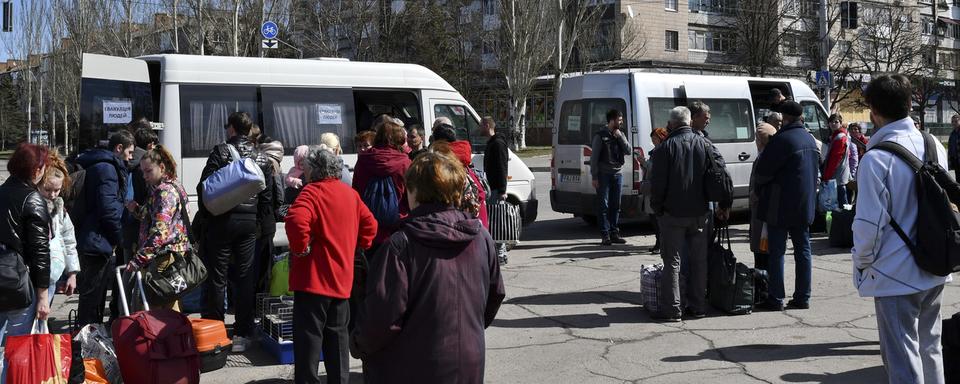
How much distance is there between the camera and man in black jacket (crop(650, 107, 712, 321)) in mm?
7184

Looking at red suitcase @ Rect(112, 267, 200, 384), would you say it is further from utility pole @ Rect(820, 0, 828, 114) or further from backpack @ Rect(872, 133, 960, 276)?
utility pole @ Rect(820, 0, 828, 114)

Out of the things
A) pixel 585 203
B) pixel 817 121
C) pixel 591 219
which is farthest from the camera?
pixel 817 121

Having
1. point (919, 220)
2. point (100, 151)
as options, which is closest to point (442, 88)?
point (100, 151)

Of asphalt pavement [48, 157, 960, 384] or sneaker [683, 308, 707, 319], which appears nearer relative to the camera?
asphalt pavement [48, 157, 960, 384]

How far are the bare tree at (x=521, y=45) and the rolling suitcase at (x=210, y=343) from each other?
3528cm

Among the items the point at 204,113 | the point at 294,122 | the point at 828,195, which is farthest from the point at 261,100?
the point at 828,195

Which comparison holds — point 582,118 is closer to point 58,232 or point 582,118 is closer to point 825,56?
point 58,232

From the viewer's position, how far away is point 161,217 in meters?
5.99

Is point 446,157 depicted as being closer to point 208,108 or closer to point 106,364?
point 106,364

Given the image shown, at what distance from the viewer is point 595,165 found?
11.9 meters

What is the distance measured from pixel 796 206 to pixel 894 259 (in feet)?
10.7

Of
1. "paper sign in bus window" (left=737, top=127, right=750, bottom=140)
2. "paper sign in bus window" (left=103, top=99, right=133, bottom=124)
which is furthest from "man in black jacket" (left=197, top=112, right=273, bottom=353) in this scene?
"paper sign in bus window" (left=737, top=127, right=750, bottom=140)

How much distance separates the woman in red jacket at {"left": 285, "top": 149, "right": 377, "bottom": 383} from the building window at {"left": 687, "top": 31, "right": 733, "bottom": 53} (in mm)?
53603

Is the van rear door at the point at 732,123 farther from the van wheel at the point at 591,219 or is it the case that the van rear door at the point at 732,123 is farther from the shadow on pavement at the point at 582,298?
the shadow on pavement at the point at 582,298
